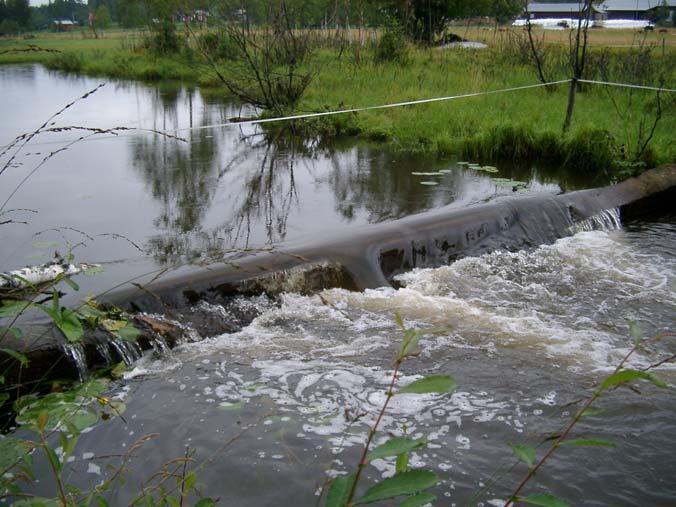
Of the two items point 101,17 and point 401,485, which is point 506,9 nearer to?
point 401,485

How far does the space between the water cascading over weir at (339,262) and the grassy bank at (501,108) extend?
1.12m

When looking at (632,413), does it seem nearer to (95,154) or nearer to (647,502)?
(647,502)

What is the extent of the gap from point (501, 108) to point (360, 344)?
6.21 metres

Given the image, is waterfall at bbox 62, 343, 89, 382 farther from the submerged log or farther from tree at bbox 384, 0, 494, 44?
tree at bbox 384, 0, 494, 44

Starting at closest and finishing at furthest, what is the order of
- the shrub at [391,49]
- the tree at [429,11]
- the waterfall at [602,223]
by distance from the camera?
the waterfall at [602,223]
the shrub at [391,49]
the tree at [429,11]

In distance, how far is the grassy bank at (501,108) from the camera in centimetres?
738

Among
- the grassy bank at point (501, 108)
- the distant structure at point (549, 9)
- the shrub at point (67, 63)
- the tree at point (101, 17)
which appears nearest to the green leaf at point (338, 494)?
the grassy bank at point (501, 108)

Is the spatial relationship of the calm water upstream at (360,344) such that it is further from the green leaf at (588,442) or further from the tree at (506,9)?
the tree at (506,9)

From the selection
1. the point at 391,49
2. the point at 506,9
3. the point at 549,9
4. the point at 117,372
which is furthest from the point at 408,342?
the point at 549,9

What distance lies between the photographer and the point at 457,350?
346 centimetres

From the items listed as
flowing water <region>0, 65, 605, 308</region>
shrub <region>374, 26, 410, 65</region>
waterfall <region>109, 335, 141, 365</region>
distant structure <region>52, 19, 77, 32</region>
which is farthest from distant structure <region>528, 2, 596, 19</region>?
waterfall <region>109, 335, 141, 365</region>

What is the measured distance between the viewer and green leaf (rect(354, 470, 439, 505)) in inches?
38.8

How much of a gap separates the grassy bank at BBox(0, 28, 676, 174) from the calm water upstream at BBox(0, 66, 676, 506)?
0.66 metres

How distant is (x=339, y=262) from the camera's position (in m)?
4.25
